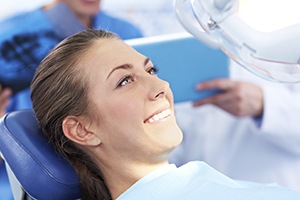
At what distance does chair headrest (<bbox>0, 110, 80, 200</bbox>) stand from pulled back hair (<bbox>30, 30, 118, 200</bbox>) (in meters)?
0.03

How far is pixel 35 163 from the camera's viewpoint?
3.83ft

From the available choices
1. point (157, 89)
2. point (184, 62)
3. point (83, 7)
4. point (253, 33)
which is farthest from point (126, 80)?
point (83, 7)

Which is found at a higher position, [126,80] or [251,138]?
[126,80]

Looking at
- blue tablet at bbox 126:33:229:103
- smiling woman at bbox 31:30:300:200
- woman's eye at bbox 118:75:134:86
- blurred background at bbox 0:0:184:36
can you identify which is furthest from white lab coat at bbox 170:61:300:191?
woman's eye at bbox 118:75:134:86

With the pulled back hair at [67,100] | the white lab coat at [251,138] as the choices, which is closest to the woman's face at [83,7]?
the white lab coat at [251,138]

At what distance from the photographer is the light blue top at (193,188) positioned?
112 cm

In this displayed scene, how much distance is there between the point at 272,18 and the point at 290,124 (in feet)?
3.53

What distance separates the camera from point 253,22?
0.85 m

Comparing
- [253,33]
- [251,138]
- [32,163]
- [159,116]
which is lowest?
[251,138]

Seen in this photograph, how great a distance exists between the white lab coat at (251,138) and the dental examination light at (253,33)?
0.97m

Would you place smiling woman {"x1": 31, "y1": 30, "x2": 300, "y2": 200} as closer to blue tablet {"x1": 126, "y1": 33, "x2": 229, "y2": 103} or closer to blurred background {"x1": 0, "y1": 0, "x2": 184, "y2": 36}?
blue tablet {"x1": 126, "y1": 33, "x2": 229, "y2": 103}

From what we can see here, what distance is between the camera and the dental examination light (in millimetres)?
821

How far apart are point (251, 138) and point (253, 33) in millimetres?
1118

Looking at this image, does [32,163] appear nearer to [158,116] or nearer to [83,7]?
[158,116]
